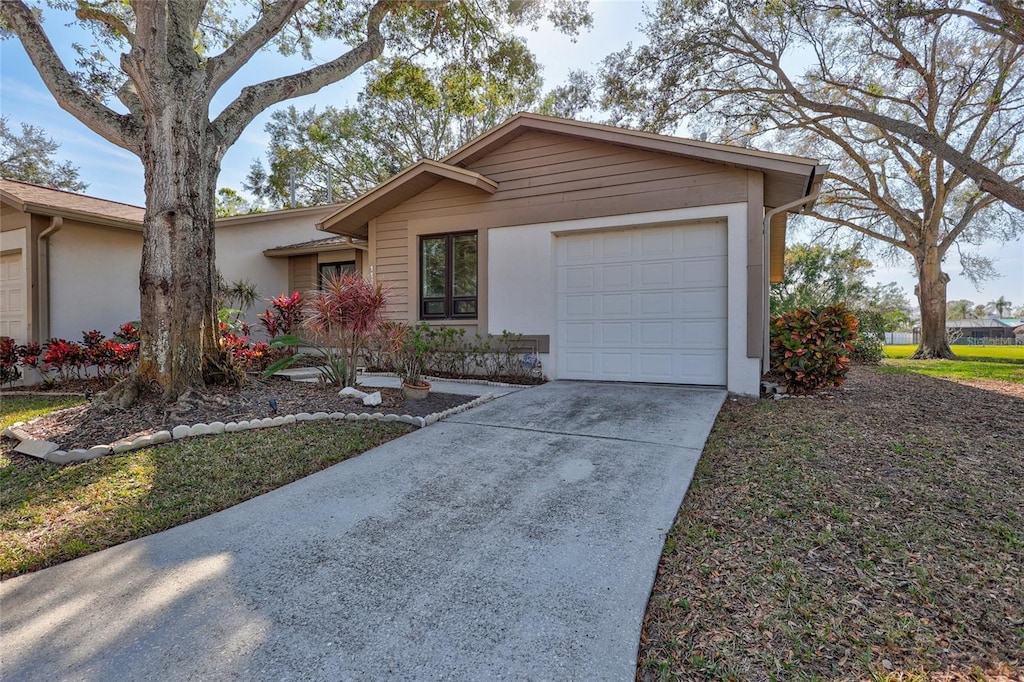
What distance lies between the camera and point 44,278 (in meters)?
8.58

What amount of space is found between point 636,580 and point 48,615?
106 inches

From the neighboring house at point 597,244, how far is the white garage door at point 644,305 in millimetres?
16

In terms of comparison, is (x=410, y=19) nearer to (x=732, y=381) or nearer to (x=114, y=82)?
(x=114, y=82)

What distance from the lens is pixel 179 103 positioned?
5246 mm

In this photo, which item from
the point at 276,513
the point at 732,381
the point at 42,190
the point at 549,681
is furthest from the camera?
the point at 42,190

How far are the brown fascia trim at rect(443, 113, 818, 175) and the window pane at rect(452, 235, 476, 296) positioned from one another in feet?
4.39

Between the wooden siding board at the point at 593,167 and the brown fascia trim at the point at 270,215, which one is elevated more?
the brown fascia trim at the point at 270,215

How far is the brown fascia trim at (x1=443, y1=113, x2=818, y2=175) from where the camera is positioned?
19.0ft

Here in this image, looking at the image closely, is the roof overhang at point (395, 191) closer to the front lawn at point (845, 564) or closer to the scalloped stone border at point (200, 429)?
the scalloped stone border at point (200, 429)

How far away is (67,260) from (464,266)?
7.74m

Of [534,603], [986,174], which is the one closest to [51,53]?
[534,603]

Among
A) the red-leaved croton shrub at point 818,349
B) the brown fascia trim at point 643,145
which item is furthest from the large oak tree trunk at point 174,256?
the red-leaved croton shrub at point 818,349

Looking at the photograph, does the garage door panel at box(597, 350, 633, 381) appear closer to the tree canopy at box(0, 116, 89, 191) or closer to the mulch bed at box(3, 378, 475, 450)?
the mulch bed at box(3, 378, 475, 450)

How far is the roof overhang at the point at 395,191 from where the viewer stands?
755 centimetres
